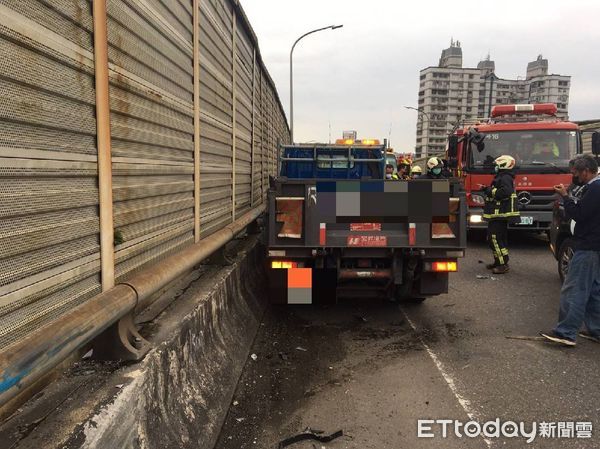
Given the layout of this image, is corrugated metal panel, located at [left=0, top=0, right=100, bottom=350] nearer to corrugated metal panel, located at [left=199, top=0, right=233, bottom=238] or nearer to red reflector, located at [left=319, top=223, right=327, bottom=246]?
corrugated metal panel, located at [left=199, top=0, right=233, bottom=238]

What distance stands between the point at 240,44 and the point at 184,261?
4.20 m

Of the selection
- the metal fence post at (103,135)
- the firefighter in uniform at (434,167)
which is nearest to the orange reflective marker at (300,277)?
the metal fence post at (103,135)

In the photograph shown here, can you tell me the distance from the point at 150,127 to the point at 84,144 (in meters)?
0.96

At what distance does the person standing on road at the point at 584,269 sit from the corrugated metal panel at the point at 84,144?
3.91 m

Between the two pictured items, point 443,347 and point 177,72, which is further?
point 443,347

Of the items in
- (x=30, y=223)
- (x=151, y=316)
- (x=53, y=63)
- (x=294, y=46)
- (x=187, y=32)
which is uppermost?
(x=294, y=46)

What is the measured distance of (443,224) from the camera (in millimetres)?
5328

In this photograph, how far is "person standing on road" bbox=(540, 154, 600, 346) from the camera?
491 cm

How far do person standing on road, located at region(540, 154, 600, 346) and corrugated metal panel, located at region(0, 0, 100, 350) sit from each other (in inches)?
184

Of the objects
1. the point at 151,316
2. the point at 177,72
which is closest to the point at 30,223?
the point at 151,316

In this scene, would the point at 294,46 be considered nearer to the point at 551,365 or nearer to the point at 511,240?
the point at 511,240

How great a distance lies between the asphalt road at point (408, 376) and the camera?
338 centimetres

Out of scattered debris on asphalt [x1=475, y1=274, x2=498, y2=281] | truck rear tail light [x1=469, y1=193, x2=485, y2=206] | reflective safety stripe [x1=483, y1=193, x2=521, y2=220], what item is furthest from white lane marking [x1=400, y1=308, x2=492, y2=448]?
truck rear tail light [x1=469, y1=193, x2=485, y2=206]

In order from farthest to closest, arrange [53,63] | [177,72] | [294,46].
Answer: [294,46]
[177,72]
[53,63]
